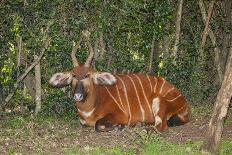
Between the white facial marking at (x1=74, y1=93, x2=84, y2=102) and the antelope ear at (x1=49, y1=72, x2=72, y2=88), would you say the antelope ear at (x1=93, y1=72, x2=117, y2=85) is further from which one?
the white facial marking at (x1=74, y1=93, x2=84, y2=102)

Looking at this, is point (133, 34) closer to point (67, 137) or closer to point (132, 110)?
point (132, 110)

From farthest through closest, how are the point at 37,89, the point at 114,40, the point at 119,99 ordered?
the point at 114,40 < the point at 37,89 < the point at 119,99

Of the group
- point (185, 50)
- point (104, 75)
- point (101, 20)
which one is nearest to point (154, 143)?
point (104, 75)

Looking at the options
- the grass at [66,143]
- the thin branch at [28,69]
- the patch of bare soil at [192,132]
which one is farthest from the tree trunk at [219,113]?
the thin branch at [28,69]

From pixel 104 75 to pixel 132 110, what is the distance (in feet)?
2.55

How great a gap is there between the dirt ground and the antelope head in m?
0.57

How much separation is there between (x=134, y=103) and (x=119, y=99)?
0.89ft

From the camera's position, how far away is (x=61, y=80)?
919cm

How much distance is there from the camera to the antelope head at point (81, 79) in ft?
29.0

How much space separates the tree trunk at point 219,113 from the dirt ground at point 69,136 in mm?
871

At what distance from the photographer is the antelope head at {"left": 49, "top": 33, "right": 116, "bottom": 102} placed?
8.85 metres

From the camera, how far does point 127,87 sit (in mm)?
9609

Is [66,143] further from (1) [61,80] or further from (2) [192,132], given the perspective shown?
(2) [192,132]

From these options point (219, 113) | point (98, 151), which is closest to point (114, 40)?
point (98, 151)
